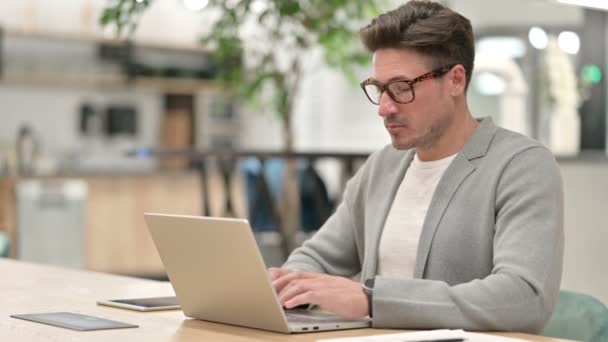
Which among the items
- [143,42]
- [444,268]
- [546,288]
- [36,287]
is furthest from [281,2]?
[143,42]

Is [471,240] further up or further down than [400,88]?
further down

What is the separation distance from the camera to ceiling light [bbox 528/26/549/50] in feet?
21.8

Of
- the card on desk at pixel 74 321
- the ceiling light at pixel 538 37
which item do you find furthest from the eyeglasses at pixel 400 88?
the ceiling light at pixel 538 37

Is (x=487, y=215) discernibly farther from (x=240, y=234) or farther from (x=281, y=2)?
(x=281, y=2)

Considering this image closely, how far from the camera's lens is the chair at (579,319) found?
200 centimetres

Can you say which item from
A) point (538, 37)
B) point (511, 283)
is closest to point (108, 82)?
point (538, 37)

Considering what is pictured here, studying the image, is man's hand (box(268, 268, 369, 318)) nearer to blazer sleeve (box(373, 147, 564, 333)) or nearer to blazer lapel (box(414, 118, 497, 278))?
blazer sleeve (box(373, 147, 564, 333))

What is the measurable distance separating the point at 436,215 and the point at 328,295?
1.36ft

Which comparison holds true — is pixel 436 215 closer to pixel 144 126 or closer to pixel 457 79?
pixel 457 79

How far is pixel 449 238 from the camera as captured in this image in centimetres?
213

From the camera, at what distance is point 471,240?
6.90 feet

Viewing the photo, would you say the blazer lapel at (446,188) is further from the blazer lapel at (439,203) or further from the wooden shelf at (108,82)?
Answer: the wooden shelf at (108,82)

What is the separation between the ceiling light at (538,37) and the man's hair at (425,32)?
14.8 ft

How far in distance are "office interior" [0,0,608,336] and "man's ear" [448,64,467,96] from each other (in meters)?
4.23
